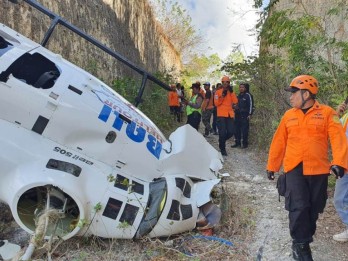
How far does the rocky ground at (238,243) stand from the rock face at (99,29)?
4.24 m

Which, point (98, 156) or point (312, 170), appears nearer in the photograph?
point (312, 170)

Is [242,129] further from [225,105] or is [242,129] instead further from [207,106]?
[207,106]

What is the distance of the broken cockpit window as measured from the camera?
13.1 feet

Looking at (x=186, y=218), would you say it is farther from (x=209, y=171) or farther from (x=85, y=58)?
(x=85, y=58)

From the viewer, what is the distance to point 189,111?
9.52 m

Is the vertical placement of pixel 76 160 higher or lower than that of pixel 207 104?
lower

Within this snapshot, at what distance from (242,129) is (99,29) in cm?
542

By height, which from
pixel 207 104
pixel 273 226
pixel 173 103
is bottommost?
pixel 273 226

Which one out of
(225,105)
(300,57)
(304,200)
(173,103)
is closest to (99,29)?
(173,103)

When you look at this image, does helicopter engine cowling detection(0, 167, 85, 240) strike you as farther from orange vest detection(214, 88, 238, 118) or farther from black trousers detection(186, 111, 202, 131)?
black trousers detection(186, 111, 202, 131)

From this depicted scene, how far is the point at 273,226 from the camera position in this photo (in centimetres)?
457

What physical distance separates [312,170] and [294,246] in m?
0.74

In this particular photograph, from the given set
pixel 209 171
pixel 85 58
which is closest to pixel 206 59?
pixel 85 58

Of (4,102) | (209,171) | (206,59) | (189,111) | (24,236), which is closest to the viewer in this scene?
(4,102)
